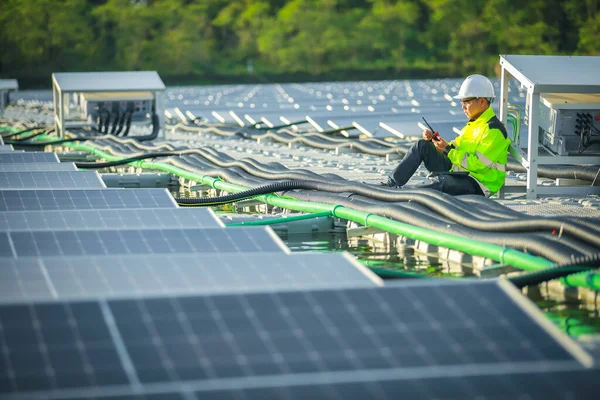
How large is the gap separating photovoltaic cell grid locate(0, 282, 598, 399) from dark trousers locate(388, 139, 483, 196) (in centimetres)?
624

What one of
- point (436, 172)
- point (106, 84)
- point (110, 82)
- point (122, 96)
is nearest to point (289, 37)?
point (122, 96)

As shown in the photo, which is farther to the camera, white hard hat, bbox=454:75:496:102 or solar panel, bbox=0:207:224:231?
white hard hat, bbox=454:75:496:102

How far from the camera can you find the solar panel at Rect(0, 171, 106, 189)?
1330cm

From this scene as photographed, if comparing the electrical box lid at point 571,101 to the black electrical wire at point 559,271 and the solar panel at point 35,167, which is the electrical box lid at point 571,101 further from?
the solar panel at point 35,167

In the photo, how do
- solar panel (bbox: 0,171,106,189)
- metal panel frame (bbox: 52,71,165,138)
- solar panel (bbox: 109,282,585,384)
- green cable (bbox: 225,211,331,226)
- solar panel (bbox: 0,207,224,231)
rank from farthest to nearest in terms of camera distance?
metal panel frame (bbox: 52,71,165,138) < solar panel (bbox: 0,171,106,189) < green cable (bbox: 225,211,331,226) < solar panel (bbox: 0,207,224,231) < solar panel (bbox: 109,282,585,384)

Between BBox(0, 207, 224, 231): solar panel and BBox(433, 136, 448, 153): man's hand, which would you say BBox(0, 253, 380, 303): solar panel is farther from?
BBox(433, 136, 448, 153): man's hand

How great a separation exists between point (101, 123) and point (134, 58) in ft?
224

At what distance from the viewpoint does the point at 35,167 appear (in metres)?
16.2

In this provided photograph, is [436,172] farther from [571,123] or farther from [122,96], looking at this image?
[122,96]

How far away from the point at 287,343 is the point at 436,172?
7.10 m

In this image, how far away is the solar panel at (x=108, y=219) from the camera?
948 cm

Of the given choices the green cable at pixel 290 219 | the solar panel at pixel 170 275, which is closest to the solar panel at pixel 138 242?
the solar panel at pixel 170 275

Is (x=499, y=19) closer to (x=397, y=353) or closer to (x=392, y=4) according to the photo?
(x=392, y=4)

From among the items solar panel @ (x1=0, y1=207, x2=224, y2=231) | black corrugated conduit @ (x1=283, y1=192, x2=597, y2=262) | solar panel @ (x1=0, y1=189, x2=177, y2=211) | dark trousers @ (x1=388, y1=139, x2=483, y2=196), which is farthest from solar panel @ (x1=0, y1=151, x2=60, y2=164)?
solar panel @ (x1=0, y1=207, x2=224, y2=231)
